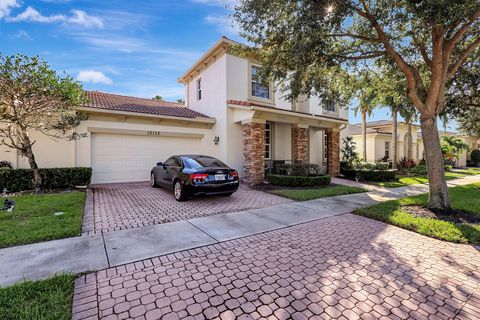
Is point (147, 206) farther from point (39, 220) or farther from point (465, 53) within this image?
point (465, 53)

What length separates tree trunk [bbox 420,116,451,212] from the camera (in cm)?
661

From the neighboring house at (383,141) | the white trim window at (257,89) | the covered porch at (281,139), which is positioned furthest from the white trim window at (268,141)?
the neighboring house at (383,141)

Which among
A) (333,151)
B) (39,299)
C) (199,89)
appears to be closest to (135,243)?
(39,299)

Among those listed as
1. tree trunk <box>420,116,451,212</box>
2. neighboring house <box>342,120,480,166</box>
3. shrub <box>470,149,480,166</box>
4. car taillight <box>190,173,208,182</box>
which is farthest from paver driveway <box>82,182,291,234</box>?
shrub <box>470,149,480,166</box>

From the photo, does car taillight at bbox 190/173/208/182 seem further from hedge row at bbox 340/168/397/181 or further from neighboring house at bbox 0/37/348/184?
hedge row at bbox 340/168/397/181

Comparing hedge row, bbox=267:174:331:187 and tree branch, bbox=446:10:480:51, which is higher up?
tree branch, bbox=446:10:480:51

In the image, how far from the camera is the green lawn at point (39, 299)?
2.34 m

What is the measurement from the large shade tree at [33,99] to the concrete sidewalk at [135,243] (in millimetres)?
6076

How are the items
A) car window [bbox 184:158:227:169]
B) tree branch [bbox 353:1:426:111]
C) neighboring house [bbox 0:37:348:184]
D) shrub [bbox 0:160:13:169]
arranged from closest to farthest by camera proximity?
tree branch [bbox 353:1:426:111], car window [bbox 184:158:227:169], shrub [bbox 0:160:13:169], neighboring house [bbox 0:37:348:184]

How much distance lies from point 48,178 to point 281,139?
11547 millimetres

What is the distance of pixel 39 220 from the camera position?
17.2 ft

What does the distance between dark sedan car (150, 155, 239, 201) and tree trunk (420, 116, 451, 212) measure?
19.0ft

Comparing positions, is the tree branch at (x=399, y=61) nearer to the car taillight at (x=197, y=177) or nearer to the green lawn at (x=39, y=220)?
the car taillight at (x=197, y=177)

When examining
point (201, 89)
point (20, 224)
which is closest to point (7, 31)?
point (20, 224)
